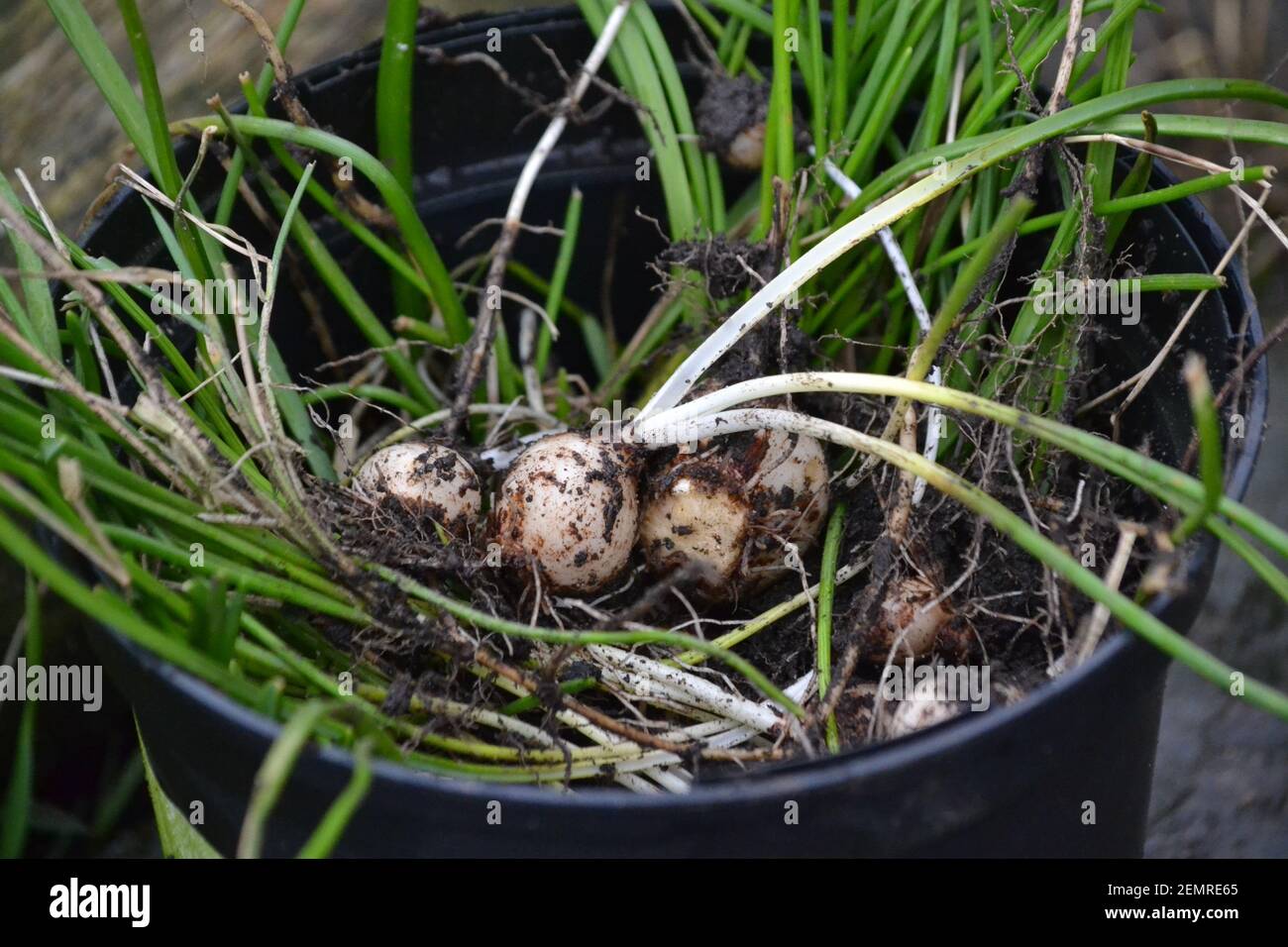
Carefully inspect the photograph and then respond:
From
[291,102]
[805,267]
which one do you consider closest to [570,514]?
[805,267]

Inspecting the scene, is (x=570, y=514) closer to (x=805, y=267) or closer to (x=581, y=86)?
(x=805, y=267)

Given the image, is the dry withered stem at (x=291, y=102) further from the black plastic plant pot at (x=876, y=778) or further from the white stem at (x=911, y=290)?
the white stem at (x=911, y=290)

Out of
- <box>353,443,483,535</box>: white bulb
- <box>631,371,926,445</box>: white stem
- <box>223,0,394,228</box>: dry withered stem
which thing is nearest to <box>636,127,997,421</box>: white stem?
<box>631,371,926,445</box>: white stem

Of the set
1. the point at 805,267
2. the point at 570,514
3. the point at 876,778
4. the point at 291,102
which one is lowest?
the point at 876,778

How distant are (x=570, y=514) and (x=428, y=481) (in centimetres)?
11

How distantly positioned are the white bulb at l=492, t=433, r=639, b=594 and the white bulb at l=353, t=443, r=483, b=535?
1.4 inches

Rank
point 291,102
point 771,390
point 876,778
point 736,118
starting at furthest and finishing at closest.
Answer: point 736,118
point 291,102
point 771,390
point 876,778

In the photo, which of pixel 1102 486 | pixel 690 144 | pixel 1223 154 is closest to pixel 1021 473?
pixel 1102 486

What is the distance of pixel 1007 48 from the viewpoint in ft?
2.68

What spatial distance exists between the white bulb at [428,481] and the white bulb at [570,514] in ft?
0.11

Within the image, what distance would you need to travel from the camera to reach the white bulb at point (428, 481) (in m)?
0.81

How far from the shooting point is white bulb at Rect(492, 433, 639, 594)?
78cm

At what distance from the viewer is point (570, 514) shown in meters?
0.77

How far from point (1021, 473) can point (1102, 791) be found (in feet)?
0.77
